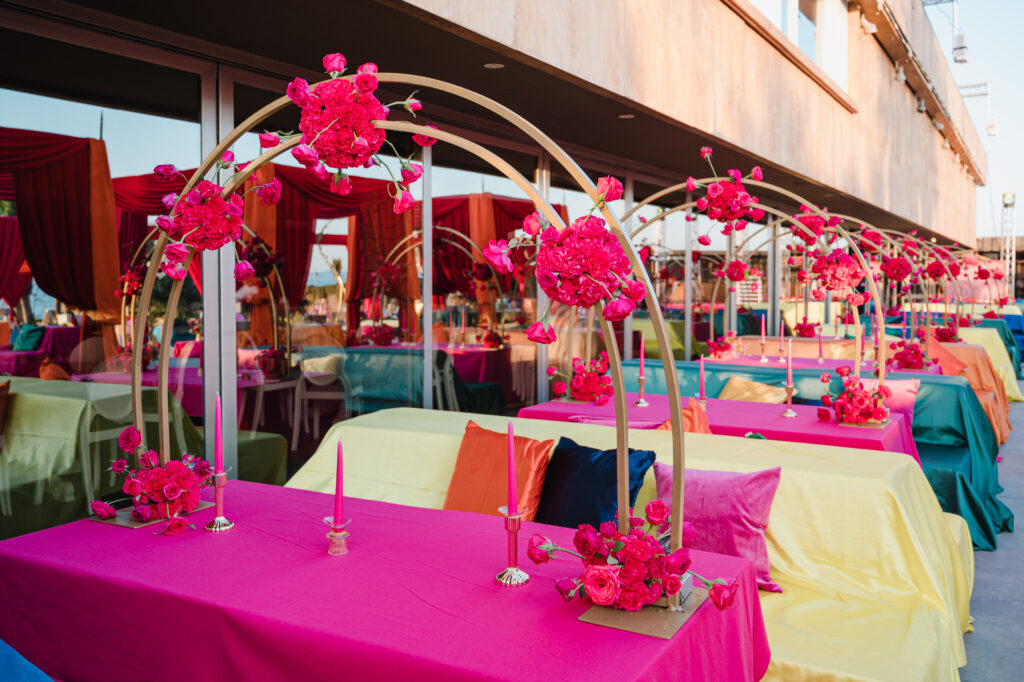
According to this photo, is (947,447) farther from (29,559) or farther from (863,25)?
(863,25)

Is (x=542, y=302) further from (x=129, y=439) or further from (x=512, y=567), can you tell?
(x=512, y=567)

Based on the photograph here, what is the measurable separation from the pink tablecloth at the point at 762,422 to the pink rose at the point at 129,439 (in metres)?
2.10

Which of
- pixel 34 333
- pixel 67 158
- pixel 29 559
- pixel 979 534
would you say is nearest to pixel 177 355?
pixel 34 333

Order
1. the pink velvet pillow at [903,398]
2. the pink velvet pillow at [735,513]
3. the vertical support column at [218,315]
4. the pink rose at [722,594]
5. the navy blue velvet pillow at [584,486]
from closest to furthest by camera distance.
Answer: the pink rose at [722,594] → the pink velvet pillow at [735,513] → the navy blue velvet pillow at [584,486] → the vertical support column at [218,315] → the pink velvet pillow at [903,398]

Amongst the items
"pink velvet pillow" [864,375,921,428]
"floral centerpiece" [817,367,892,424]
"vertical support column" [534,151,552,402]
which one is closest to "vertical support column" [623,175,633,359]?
"vertical support column" [534,151,552,402]

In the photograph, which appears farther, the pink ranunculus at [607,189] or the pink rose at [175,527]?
the pink rose at [175,527]

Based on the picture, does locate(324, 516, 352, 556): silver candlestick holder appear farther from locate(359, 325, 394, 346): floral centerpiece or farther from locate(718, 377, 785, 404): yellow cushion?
locate(718, 377, 785, 404): yellow cushion

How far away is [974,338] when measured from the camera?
389 inches

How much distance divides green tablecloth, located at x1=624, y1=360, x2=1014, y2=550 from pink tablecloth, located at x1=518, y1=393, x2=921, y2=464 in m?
0.42

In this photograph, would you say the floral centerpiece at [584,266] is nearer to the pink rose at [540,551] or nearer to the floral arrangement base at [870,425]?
the pink rose at [540,551]

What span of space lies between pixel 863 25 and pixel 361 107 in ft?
31.5

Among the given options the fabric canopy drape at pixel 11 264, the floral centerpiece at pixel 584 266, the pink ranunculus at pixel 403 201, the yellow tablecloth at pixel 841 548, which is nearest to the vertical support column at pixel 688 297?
the yellow tablecloth at pixel 841 548

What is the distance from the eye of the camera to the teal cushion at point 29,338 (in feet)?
10.1

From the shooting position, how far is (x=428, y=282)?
16.6 ft
